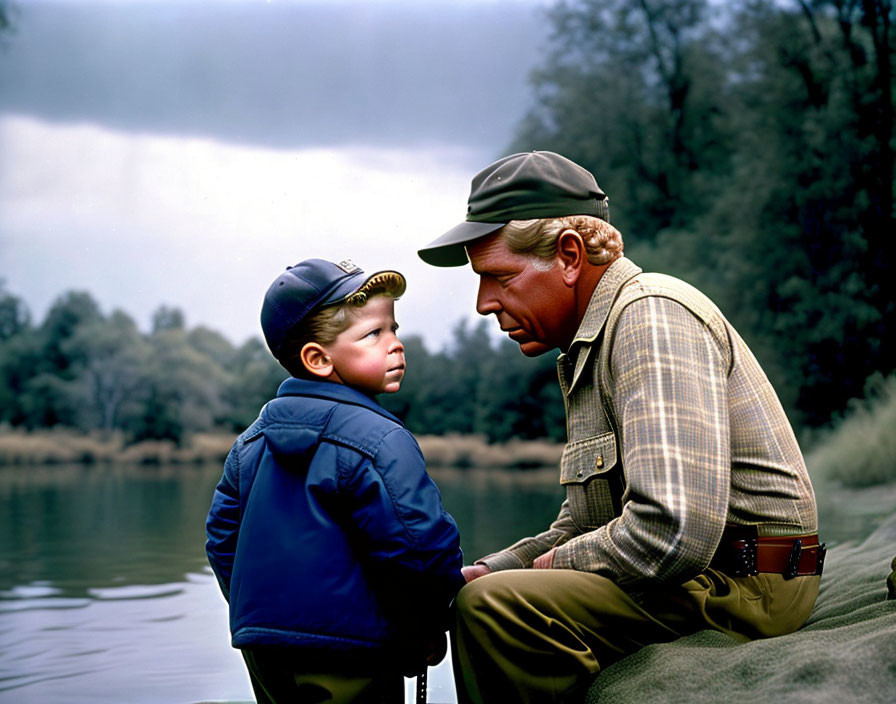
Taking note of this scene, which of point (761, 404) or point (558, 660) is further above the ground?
point (761, 404)

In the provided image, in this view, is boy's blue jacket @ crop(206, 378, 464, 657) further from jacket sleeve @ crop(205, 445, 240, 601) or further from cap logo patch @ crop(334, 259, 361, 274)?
cap logo patch @ crop(334, 259, 361, 274)

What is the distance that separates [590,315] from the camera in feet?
7.90

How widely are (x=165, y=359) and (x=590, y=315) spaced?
21957mm

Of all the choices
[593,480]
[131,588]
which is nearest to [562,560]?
[593,480]

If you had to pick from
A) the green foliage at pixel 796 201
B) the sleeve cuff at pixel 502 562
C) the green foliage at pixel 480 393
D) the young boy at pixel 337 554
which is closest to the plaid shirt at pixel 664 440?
the sleeve cuff at pixel 502 562

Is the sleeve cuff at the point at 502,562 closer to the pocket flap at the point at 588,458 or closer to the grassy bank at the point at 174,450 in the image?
the pocket flap at the point at 588,458

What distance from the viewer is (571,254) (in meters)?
2.48

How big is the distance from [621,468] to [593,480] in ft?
0.28

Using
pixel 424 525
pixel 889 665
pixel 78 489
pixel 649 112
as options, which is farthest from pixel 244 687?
pixel 649 112

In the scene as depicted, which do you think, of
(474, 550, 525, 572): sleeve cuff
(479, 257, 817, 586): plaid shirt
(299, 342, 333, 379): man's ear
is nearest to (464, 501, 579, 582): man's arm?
(474, 550, 525, 572): sleeve cuff

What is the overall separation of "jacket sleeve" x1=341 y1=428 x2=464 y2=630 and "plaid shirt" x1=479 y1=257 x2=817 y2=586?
0.90 ft

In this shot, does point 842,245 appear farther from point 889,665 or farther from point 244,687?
point 889,665

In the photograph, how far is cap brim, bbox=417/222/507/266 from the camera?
254cm

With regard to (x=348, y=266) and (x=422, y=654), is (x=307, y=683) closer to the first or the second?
(x=422, y=654)
